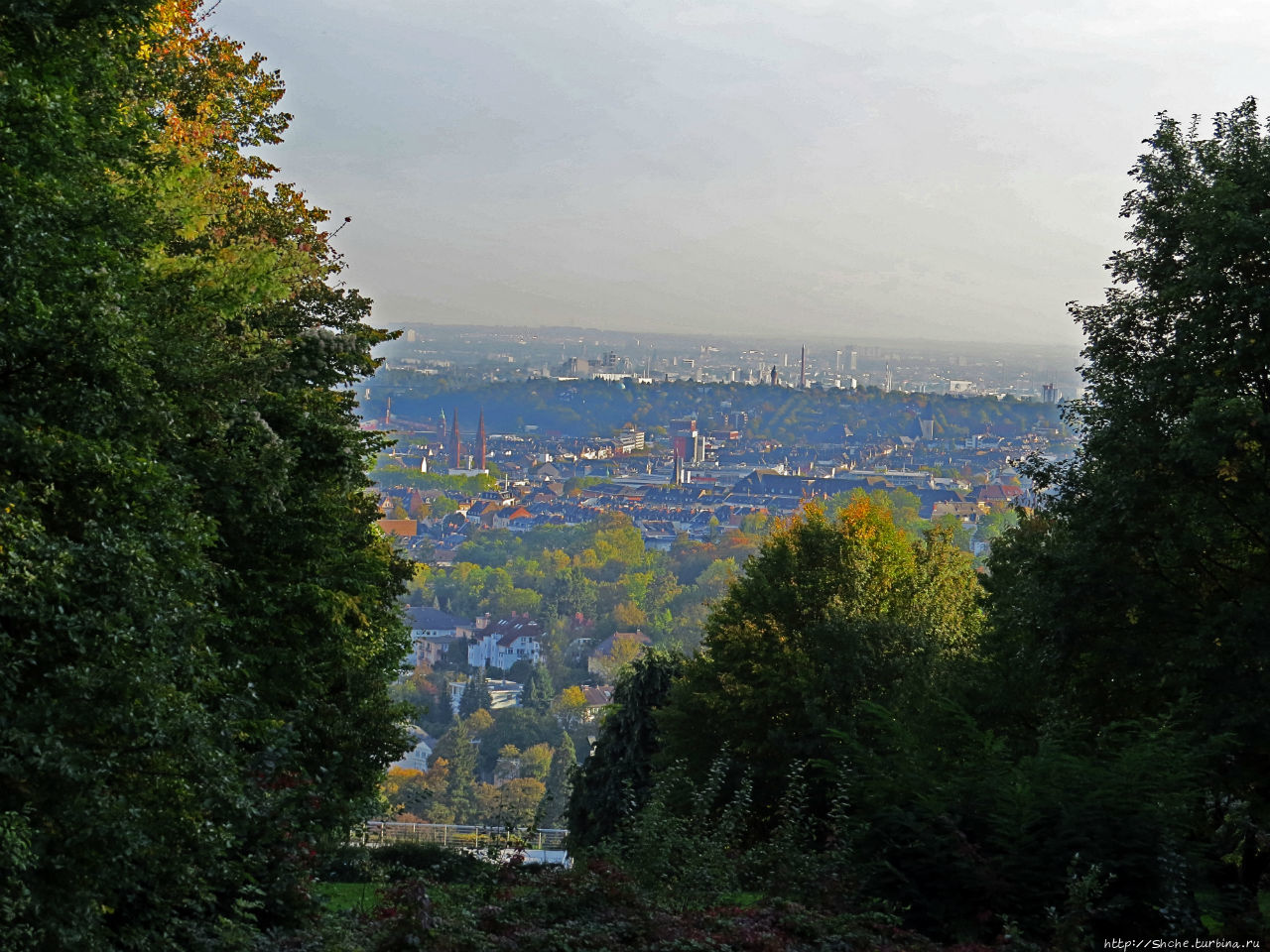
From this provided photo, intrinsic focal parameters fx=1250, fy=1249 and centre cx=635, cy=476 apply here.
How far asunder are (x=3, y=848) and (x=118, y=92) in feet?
21.9

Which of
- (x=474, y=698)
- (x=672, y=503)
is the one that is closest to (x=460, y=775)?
(x=474, y=698)

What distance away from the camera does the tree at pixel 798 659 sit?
2139 centimetres

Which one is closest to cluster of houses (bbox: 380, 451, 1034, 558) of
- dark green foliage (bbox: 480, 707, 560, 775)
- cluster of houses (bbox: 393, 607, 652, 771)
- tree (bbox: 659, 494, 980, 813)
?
cluster of houses (bbox: 393, 607, 652, 771)

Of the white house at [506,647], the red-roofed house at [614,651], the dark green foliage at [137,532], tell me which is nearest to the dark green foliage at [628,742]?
the dark green foliage at [137,532]

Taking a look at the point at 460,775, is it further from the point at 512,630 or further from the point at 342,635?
the point at 342,635

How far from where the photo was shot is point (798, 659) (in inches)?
881

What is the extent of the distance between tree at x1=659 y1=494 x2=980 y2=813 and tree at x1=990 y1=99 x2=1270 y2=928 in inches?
190

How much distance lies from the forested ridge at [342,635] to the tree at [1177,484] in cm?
5

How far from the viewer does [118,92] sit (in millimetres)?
10453

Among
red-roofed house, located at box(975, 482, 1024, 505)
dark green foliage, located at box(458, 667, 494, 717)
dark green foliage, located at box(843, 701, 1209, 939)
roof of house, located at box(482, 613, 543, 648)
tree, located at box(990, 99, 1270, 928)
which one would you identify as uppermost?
tree, located at box(990, 99, 1270, 928)

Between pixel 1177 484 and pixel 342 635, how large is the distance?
30.7 ft

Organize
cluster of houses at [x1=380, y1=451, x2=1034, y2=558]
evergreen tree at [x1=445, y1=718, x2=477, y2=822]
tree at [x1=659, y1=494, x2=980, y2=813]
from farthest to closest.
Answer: cluster of houses at [x1=380, y1=451, x2=1034, y2=558], evergreen tree at [x1=445, y1=718, x2=477, y2=822], tree at [x1=659, y1=494, x2=980, y2=813]

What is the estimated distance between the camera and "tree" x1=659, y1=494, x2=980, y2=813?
21391 millimetres

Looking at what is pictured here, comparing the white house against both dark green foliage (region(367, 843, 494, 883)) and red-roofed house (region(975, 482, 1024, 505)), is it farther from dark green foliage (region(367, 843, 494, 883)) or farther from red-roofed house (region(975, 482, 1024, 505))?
dark green foliage (region(367, 843, 494, 883))
